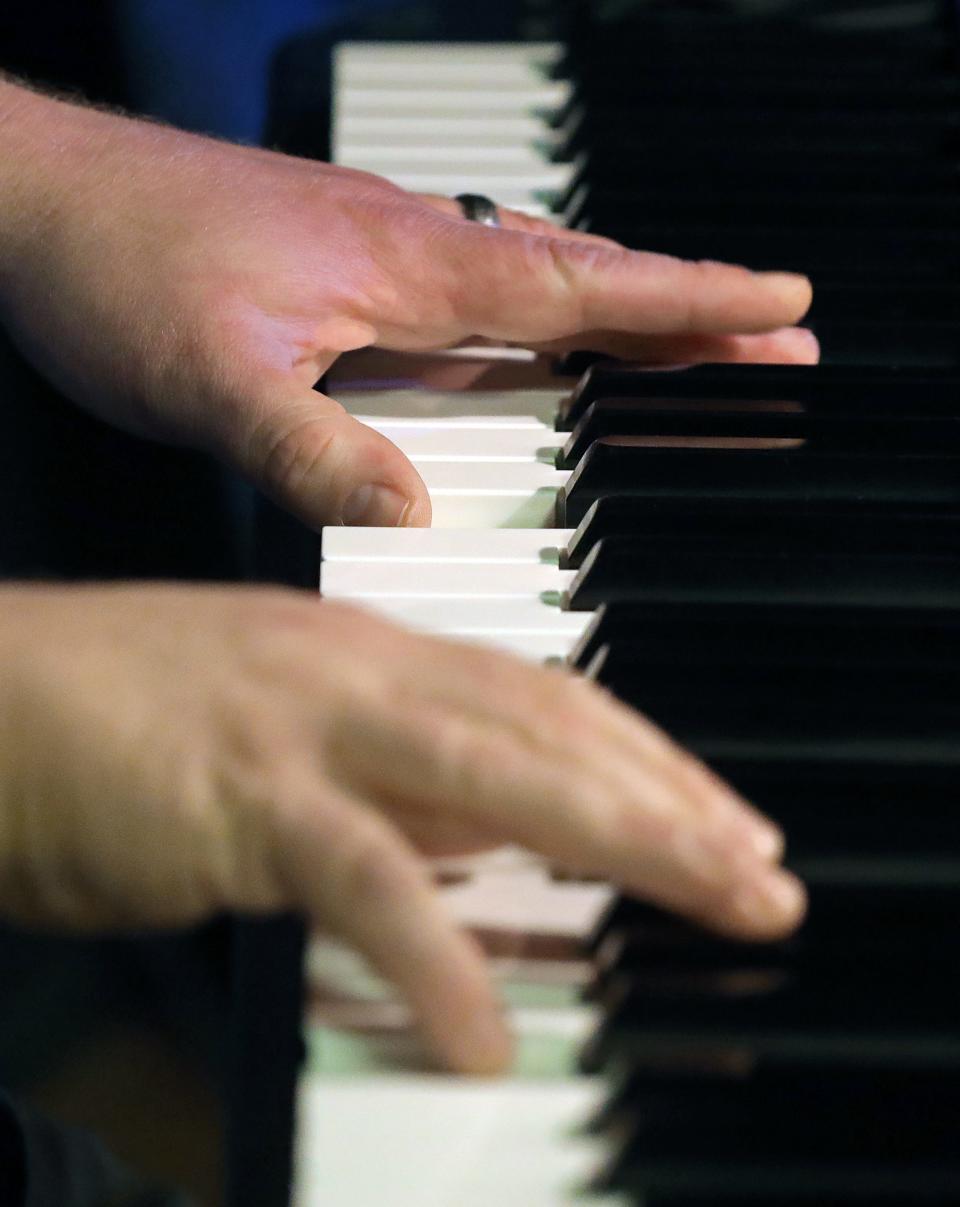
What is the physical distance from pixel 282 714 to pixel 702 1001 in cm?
19

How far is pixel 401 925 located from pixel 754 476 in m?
0.42

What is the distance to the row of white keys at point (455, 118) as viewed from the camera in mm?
1155

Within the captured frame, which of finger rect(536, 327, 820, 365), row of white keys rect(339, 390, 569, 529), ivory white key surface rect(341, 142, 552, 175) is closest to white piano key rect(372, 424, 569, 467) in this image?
row of white keys rect(339, 390, 569, 529)

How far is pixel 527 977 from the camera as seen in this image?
Result: 1.91ft

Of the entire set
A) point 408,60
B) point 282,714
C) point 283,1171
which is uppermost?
point 408,60

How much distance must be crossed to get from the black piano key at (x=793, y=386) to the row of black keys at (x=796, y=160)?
57 millimetres

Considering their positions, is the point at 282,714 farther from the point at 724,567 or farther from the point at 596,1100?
the point at 724,567

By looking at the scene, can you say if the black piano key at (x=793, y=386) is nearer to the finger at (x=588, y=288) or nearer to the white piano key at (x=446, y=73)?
the finger at (x=588, y=288)

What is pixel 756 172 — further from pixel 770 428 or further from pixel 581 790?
pixel 581 790

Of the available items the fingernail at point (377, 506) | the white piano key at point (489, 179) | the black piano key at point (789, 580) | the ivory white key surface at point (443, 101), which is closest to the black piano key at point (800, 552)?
the black piano key at point (789, 580)

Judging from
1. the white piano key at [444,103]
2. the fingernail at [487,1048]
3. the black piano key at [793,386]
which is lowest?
the fingernail at [487,1048]

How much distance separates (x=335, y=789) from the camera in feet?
1.82

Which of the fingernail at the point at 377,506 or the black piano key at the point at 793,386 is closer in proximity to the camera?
the fingernail at the point at 377,506

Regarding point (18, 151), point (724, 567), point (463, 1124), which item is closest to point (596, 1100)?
point (463, 1124)
